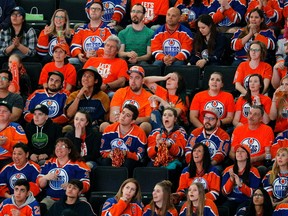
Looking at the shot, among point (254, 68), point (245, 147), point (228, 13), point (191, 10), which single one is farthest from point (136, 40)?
point (245, 147)

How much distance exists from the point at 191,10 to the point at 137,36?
98 centimetres

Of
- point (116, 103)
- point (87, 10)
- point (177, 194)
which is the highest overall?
point (87, 10)

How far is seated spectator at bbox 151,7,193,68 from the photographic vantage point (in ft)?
57.0

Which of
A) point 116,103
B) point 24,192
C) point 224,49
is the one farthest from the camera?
point 224,49

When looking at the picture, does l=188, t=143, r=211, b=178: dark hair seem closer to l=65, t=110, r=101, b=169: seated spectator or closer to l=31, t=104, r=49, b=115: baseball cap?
l=65, t=110, r=101, b=169: seated spectator

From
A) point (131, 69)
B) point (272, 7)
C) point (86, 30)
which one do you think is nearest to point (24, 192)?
point (131, 69)

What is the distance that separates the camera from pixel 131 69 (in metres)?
16.3

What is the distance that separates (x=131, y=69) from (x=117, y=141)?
108 cm

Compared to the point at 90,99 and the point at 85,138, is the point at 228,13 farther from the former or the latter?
the point at 85,138

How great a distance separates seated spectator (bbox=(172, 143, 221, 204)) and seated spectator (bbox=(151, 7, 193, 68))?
97.1 inches

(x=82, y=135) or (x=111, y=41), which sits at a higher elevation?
(x=111, y=41)

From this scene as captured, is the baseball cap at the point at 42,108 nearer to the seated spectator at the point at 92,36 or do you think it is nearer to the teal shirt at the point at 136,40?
the seated spectator at the point at 92,36

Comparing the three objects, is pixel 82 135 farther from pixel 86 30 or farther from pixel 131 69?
pixel 86 30

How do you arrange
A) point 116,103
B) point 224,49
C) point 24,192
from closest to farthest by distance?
point 24,192, point 116,103, point 224,49
